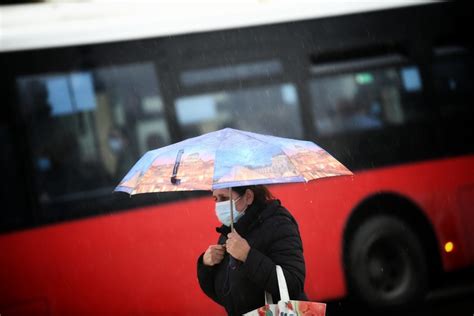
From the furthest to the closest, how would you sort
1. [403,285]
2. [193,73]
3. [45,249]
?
[403,285] → [193,73] → [45,249]

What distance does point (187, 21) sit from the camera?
6.66m

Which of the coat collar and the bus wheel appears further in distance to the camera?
the bus wheel

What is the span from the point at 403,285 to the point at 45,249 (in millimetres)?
3795

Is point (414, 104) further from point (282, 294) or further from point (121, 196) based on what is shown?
point (282, 294)

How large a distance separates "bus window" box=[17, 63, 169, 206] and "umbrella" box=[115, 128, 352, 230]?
122 inches

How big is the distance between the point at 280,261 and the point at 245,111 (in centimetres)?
363

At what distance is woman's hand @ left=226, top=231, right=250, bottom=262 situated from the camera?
313cm

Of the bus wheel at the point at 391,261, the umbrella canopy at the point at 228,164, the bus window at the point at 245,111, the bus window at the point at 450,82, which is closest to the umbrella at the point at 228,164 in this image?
the umbrella canopy at the point at 228,164

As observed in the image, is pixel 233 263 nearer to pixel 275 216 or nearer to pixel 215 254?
pixel 215 254

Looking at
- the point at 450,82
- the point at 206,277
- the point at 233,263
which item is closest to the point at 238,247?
the point at 233,263

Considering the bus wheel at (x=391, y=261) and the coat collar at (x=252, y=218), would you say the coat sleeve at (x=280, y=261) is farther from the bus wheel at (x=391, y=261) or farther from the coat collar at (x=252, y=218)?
the bus wheel at (x=391, y=261)

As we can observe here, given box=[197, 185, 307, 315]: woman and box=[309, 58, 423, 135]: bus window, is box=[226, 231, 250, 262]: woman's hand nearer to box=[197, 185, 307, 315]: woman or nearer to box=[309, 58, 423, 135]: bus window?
box=[197, 185, 307, 315]: woman

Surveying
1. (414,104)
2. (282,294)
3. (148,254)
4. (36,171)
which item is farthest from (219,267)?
(414,104)

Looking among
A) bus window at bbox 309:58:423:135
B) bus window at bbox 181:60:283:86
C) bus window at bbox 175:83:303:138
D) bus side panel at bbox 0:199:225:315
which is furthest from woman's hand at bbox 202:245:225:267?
bus window at bbox 309:58:423:135
